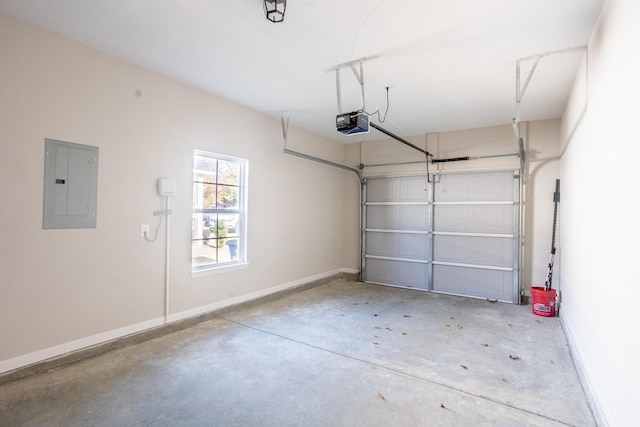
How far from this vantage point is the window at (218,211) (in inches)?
163

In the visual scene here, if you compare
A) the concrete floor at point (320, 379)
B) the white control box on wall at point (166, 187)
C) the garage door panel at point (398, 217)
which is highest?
the white control box on wall at point (166, 187)

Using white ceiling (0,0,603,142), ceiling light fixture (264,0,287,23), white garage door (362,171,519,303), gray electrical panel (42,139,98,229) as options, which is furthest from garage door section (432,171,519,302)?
gray electrical panel (42,139,98,229)

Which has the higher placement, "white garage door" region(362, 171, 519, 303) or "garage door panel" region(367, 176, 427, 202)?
"garage door panel" region(367, 176, 427, 202)

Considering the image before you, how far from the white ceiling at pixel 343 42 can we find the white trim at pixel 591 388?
269 centimetres

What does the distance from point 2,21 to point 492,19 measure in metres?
3.73

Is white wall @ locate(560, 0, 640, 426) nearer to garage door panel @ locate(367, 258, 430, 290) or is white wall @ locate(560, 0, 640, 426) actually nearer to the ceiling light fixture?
the ceiling light fixture

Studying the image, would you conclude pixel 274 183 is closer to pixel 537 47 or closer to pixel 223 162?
pixel 223 162

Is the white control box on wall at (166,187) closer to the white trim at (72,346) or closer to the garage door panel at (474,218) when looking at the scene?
the white trim at (72,346)

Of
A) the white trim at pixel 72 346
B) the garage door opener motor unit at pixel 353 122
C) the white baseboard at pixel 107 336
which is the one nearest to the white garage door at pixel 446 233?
the white baseboard at pixel 107 336

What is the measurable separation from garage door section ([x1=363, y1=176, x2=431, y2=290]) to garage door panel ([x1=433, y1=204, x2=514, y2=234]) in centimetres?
24

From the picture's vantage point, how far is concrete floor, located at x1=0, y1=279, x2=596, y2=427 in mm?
2193

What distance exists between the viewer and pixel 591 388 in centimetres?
242

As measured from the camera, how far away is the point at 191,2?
233cm

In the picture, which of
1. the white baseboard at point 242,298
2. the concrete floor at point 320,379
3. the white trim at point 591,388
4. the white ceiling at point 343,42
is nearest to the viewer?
the white trim at point 591,388
